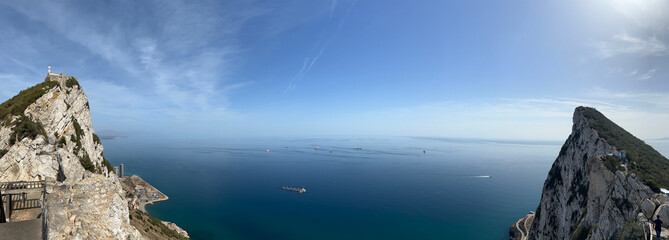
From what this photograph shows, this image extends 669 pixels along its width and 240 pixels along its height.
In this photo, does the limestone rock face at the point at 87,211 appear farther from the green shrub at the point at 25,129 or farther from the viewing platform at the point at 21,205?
the green shrub at the point at 25,129

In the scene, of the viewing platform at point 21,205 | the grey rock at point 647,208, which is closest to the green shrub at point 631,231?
the grey rock at point 647,208

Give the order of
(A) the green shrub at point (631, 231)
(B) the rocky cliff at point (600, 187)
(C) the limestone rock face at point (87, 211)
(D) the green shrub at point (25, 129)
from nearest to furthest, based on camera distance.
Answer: (C) the limestone rock face at point (87, 211)
(A) the green shrub at point (631, 231)
(B) the rocky cliff at point (600, 187)
(D) the green shrub at point (25, 129)

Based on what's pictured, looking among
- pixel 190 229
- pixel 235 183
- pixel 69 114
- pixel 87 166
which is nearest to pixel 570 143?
pixel 87 166

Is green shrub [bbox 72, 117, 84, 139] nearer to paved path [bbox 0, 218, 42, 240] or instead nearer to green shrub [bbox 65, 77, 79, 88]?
green shrub [bbox 65, 77, 79, 88]

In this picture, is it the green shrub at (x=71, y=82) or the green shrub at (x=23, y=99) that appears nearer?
the green shrub at (x=23, y=99)

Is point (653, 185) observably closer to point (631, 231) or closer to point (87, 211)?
point (631, 231)

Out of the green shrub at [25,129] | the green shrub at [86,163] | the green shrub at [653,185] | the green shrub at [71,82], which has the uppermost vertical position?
the green shrub at [71,82]

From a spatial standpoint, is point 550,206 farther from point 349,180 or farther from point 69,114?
point 349,180
